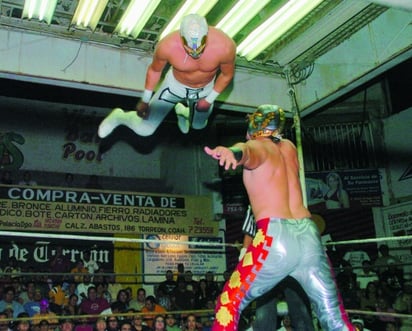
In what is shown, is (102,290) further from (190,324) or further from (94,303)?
(190,324)

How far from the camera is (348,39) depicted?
397cm

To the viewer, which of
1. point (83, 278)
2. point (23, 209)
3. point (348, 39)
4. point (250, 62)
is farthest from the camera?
point (23, 209)

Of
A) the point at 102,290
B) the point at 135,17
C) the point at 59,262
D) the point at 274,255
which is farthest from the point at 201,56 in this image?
the point at 59,262

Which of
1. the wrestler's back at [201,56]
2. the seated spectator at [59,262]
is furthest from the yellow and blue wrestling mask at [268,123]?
the seated spectator at [59,262]

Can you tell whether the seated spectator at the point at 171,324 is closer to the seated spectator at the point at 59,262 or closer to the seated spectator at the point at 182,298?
the seated spectator at the point at 182,298

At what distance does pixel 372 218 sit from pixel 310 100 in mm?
5442

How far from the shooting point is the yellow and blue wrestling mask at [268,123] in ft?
7.64

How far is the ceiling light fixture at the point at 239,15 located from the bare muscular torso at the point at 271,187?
4.49ft

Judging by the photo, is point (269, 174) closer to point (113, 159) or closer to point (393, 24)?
point (393, 24)

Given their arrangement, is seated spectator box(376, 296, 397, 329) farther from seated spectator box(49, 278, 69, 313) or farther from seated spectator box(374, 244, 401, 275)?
seated spectator box(49, 278, 69, 313)

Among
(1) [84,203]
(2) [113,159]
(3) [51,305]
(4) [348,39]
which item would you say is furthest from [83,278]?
(4) [348,39]

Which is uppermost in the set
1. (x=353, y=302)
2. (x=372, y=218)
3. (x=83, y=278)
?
(x=372, y=218)

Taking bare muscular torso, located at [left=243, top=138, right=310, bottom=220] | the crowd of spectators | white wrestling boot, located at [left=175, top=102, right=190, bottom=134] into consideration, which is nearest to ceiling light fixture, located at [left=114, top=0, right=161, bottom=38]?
Answer: white wrestling boot, located at [left=175, top=102, right=190, bottom=134]

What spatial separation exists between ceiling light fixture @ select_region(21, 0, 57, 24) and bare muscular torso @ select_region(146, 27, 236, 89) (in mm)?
961
